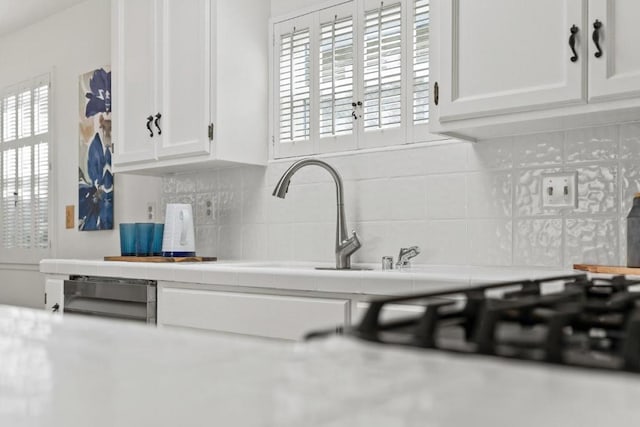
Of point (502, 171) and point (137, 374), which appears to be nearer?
point (137, 374)

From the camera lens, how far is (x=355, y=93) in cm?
284

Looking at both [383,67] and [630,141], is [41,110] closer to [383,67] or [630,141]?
[383,67]

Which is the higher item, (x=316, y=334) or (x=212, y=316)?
(x=316, y=334)

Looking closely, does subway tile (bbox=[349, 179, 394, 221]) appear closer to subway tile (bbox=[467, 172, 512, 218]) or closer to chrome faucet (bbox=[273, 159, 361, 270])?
chrome faucet (bbox=[273, 159, 361, 270])

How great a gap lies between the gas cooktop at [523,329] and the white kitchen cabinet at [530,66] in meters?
1.36

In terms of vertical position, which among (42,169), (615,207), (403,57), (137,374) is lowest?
(137,374)

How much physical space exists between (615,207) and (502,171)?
1.35 feet

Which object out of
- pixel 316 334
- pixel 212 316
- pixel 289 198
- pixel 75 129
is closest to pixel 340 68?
pixel 289 198

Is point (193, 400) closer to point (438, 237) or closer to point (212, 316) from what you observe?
point (212, 316)

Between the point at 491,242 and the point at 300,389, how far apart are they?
7.09ft

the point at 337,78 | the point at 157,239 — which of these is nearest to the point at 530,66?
the point at 337,78

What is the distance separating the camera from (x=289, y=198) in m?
3.02

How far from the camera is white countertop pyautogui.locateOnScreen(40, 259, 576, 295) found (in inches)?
72.1

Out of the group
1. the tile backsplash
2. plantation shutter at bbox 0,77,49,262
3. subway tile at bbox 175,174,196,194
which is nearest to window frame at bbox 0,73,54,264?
plantation shutter at bbox 0,77,49,262
